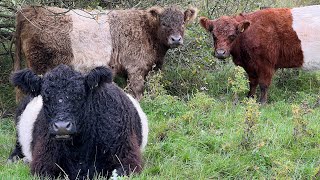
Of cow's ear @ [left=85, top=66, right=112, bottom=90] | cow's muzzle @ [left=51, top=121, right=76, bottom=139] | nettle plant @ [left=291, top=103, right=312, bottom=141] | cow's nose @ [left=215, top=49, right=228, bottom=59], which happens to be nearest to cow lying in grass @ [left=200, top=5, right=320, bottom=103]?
cow's nose @ [left=215, top=49, right=228, bottom=59]

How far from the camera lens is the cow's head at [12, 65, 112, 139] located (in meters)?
4.64

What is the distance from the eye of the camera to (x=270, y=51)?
8688mm

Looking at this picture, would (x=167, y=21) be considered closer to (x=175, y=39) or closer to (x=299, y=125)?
(x=175, y=39)

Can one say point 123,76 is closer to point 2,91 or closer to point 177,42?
point 177,42

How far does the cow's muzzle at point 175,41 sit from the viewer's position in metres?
8.58

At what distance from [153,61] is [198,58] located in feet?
3.00

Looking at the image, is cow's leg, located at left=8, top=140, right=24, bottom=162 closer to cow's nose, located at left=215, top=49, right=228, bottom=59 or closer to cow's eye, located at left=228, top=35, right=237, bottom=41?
cow's nose, located at left=215, top=49, right=228, bottom=59

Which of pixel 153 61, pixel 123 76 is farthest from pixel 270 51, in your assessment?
pixel 123 76

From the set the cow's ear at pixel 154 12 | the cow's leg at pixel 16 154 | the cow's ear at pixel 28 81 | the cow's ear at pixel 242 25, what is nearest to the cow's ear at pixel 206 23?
the cow's ear at pixel 242 25

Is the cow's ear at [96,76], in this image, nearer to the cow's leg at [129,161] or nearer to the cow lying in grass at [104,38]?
the cow's leg at [129,161]

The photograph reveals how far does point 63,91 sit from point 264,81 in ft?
15.4

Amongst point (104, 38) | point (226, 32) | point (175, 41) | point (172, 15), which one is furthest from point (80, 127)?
point (172, 15)

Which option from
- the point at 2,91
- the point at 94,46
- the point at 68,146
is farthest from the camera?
the point at 2,91

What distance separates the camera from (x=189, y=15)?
29.8ft
